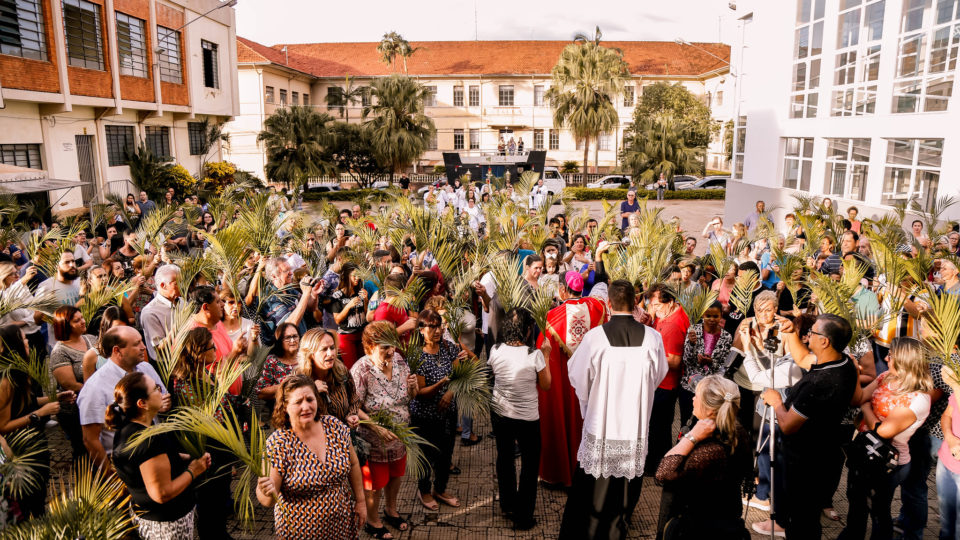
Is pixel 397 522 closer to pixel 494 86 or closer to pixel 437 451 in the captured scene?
pixel 437 451

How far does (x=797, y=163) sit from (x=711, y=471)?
17.4 metres

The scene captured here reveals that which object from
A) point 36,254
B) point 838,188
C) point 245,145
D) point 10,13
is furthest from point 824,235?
point 245,145

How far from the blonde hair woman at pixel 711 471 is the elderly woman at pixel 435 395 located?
181cm

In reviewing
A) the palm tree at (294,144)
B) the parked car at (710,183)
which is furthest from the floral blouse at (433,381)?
the parked car at (710,183)

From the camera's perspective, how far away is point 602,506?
4070 mm

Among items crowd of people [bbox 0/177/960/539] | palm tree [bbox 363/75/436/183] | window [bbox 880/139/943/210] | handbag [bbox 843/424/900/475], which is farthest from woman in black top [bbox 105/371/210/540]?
palm tree [bbox 363/75/436/183]

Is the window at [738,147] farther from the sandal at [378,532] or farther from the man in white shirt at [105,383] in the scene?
the man in white shirt at [105,383]

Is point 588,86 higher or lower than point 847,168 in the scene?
higher

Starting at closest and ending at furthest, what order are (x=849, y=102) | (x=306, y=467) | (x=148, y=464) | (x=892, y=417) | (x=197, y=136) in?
1. (x=148, y=464)
2. (x=306, y=467)
3. (x=892, y=417)
4. (x=849, y=102)
5. (x=197, y=136)

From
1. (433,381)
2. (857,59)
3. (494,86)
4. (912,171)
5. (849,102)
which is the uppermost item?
(494,86)

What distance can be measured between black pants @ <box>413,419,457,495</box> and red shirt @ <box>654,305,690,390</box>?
1.81 meters

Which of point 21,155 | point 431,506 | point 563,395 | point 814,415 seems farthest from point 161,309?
point 21,155

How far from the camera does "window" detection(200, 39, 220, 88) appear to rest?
23.9m

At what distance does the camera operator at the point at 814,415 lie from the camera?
3760 millimetres
